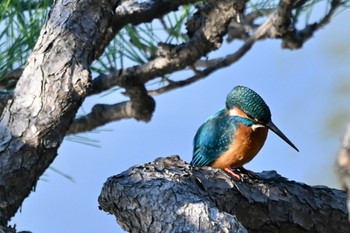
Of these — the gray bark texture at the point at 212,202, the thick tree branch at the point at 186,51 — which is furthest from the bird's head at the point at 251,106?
the gray bark texture at the point at 212,202

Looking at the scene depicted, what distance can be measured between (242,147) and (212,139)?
101mm

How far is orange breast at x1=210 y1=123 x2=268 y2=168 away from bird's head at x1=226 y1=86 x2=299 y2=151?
3 centimetres

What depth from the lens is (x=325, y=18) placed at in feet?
7.12

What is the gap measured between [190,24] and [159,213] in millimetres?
973

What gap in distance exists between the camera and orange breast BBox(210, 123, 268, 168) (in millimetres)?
1854

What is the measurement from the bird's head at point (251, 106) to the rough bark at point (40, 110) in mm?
577

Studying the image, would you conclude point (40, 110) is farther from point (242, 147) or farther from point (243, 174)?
point (242, 147)

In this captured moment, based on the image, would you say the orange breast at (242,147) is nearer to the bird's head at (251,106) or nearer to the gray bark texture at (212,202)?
the bird's head at (251,106)

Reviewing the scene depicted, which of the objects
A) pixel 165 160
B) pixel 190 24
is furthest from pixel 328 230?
pixel 190 24

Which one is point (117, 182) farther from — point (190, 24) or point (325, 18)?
point (325, 18)

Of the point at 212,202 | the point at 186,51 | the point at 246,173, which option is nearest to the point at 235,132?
the point at 186,51

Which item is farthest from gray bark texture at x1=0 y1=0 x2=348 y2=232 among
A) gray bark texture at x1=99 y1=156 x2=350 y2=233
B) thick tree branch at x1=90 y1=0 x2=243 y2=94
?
thick tree branch at x1=90 y1=0 x2=243 y2=94

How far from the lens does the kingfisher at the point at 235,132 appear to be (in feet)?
6.08

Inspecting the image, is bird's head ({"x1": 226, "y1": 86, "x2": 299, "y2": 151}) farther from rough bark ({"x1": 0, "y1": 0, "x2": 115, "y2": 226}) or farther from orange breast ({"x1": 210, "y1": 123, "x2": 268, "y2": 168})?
rough bark ({"x1": 0, "y1": 0, "x2": 115, "y2": 226})
